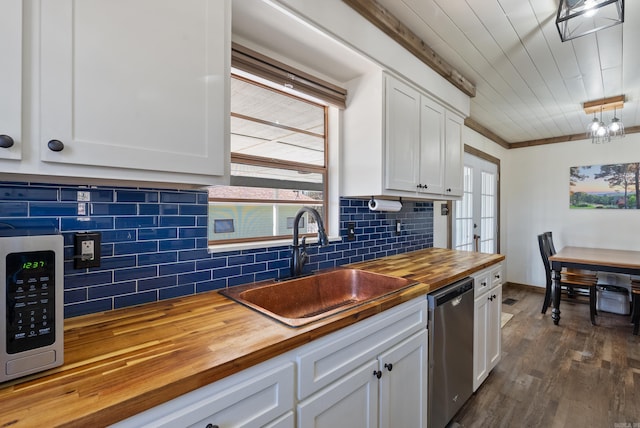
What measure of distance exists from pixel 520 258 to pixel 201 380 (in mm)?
5447

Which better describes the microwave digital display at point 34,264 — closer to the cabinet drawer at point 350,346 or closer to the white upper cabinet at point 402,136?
the cabinet drawer at point 350,346

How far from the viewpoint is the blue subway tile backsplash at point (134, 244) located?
989 millimetres

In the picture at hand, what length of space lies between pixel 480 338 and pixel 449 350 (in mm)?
540

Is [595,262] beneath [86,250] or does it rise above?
beneath

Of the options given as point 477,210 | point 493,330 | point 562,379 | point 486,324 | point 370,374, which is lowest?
point 562,379

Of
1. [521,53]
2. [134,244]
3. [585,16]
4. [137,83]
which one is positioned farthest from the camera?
[521,53]

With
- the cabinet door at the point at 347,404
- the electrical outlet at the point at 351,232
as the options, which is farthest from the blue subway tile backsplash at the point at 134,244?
the cabinet door at the point at 347,404

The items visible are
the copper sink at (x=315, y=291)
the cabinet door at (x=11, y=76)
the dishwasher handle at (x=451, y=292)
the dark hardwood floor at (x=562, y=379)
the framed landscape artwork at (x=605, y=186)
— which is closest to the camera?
the cabinet door at (x=11, y=76)

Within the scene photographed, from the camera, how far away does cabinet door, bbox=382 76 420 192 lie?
191cm

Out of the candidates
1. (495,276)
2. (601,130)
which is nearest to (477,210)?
(601,130)

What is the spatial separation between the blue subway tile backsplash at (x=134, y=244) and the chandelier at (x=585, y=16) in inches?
77.7

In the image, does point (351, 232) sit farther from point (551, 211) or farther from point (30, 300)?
point (551, 211)

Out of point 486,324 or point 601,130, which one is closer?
point 486,324

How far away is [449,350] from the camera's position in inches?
66.9
